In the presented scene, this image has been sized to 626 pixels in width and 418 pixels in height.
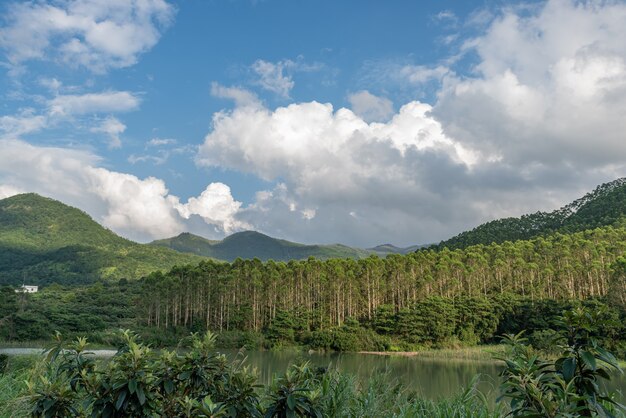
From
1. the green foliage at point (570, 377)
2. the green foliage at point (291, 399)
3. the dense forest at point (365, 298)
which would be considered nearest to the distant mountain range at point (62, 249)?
the dense forest at point (365, 298)

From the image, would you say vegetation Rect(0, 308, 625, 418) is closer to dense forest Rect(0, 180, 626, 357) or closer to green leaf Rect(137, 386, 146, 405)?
green leaf Rect(137, 386, 146, 405)

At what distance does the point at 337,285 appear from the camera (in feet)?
172

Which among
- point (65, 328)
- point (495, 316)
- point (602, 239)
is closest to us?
point (65, 328)

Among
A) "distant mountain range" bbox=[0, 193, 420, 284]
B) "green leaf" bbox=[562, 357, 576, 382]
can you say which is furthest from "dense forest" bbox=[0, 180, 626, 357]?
"green leaf" bbox=[562, 357, 576, 382]

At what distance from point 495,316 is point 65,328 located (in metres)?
39.8

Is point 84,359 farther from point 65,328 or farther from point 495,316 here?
point 495,316

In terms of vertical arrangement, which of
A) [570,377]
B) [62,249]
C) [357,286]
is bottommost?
[357,286]

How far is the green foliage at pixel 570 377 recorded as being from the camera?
2.40 meters

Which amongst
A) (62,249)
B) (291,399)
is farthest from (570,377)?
(62,249)

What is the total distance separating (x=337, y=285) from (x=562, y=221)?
209ft

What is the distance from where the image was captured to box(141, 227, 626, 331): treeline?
52.1 m

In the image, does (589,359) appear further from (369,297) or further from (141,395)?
(369,297)

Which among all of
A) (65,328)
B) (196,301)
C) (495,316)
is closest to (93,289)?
(196,301)

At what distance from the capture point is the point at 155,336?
1708 inches
